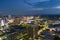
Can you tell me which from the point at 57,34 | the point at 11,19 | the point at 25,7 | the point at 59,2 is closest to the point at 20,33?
the point at 11,19

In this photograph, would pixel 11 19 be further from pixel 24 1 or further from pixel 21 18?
pixel 24 1

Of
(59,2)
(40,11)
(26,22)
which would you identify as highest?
(59,2)

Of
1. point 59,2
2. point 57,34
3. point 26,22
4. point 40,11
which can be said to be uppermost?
point 59,2

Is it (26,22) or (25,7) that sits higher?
(25,7)

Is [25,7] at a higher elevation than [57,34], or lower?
higher

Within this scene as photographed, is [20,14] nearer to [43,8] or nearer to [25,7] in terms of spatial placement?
[25,7]

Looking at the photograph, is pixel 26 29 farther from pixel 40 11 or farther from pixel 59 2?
pixel 59 2

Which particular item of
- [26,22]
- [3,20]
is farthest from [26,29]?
[3,20]
